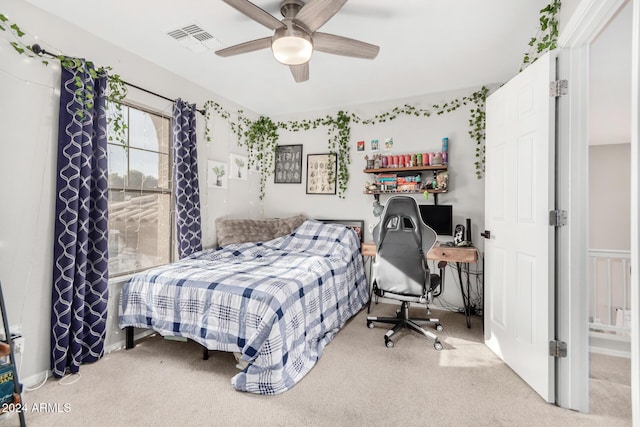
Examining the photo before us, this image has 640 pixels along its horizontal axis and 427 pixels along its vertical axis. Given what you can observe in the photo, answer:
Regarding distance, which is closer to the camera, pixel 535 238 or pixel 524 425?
pixel 524 425

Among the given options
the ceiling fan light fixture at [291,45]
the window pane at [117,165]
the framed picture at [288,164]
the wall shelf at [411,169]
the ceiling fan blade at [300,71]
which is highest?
the ceiling fan blade at [300,71]

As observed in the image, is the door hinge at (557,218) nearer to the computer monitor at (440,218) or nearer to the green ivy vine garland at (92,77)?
the computer monitor at (440,218)

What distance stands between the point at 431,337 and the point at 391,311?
1.01m

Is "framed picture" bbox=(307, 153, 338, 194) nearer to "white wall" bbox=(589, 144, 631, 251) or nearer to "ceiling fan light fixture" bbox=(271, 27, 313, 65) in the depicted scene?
"ceiling fan light fixture" bbox=(271, 27, 313, 65)

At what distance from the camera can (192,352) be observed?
2.57 meters

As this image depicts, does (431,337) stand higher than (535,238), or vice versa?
(535,238)

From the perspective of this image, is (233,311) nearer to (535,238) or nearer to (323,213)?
(535,238)

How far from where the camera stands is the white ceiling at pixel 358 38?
7.17 feet

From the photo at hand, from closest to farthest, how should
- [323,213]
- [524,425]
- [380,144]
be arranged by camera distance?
1. [524,425]
2. [380,144]
3. [323,213]

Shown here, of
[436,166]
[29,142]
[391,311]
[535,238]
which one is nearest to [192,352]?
[29,142]

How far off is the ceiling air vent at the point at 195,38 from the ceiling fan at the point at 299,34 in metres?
0.33

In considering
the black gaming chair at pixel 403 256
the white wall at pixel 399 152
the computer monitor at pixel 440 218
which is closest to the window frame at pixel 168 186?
the white wall at pixel 399 152

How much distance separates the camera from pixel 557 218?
1.88m

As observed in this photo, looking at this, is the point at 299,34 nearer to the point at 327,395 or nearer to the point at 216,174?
the point at 216,174
